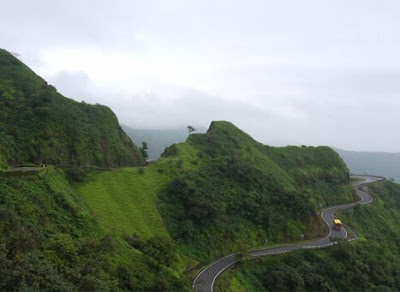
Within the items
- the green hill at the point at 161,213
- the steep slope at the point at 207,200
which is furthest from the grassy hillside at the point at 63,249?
the steep slope at the point at 207,200

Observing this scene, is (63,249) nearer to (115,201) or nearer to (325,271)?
(115,201)

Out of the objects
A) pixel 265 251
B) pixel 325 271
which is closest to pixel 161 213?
pixel 265 251

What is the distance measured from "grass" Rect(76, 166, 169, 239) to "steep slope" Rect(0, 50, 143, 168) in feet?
23.7

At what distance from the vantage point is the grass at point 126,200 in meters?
48.4

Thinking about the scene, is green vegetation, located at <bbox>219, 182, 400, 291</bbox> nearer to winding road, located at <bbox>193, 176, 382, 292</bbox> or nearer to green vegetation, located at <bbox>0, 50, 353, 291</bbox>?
winding road, located at <bbox>193, 176, 382, 292</bbox>

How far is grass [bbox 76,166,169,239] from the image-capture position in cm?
4841

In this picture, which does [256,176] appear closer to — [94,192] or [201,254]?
[201,254]

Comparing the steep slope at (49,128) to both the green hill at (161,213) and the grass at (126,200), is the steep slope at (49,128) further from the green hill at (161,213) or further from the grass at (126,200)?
the grass at (126,200)

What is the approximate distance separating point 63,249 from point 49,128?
35613 mm

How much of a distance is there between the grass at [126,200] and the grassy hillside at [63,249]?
375 cm

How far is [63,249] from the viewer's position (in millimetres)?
27562

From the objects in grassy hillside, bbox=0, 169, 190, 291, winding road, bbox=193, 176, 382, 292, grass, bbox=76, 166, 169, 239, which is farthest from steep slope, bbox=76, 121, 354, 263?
grassy hillside, bbox=0, 169, 190, 291

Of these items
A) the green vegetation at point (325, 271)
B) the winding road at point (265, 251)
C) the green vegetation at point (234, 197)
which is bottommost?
the green vegetation at point (325, 271)

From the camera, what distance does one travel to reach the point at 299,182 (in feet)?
300
